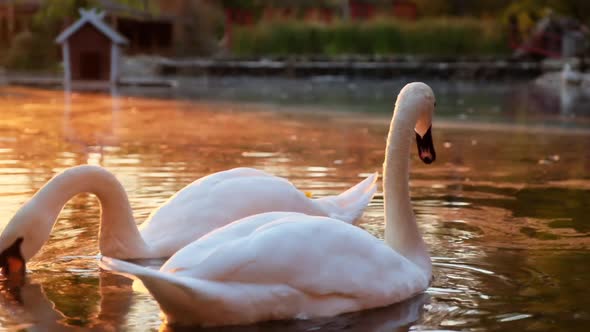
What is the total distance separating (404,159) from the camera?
567 centimetres

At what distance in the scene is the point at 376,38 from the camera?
44969mm

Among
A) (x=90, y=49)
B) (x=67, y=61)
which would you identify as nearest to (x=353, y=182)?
(x=67, y=61)

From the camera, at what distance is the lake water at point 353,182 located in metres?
5.18

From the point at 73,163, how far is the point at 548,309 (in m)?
A: 6.79

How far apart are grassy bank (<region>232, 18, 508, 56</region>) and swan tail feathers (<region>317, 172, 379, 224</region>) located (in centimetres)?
3755

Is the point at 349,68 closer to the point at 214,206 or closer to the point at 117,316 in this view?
the point at 214,206

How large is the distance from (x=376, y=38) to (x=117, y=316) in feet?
133

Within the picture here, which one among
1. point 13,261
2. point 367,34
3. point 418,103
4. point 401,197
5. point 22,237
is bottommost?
point 367,34

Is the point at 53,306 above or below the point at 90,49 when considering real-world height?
above

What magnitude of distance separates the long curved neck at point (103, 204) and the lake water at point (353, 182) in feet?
0.67

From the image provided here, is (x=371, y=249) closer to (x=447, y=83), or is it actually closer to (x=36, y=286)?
(x=36, y=286)

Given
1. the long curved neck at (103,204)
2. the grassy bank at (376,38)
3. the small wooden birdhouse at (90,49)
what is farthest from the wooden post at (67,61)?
the long curved neck at (103,204)

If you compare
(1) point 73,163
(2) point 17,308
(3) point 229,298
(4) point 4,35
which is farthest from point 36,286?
(4) point 4,35

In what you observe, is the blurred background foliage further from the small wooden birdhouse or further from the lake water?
the lake water
